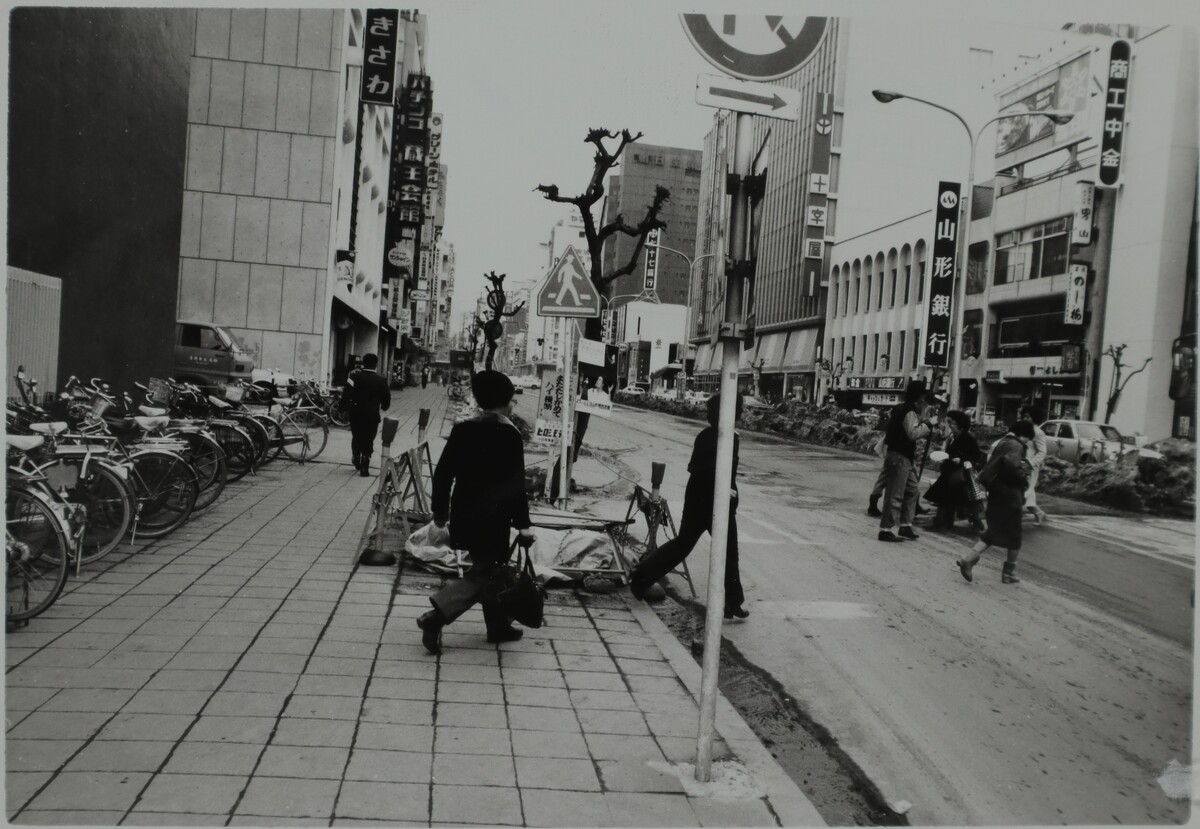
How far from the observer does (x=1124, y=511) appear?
13.8 m

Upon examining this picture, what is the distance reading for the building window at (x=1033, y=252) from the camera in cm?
3609

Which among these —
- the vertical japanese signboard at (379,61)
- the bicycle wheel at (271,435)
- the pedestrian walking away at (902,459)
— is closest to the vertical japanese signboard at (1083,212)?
the vertical japanese signboard at (379,61)

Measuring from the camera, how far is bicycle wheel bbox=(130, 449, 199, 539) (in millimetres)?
7176

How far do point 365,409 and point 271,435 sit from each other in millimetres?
1319

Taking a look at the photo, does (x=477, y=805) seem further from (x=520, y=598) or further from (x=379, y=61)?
(x=379, y=61)

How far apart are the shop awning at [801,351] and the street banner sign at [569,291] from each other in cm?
5249

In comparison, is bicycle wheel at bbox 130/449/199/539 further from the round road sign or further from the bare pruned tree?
the bare pruned tree

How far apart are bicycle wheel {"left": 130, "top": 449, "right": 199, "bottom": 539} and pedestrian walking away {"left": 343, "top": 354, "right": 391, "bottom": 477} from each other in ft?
18.1

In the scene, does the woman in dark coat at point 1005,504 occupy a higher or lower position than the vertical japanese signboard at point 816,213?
lower

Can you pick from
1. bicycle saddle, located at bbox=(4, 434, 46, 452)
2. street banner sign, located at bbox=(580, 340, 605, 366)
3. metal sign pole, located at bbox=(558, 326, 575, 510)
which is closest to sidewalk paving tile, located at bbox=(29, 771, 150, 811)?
bicycle saddle, located at bbox=(4, 434, 46, 452)

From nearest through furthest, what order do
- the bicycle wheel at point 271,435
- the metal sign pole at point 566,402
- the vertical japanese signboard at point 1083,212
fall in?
the metal sign pole at point 566,402 < the bicycle wheel at point 271,435 < the vertical japanese signboard at point 1083,212

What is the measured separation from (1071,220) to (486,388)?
36596 millimetres

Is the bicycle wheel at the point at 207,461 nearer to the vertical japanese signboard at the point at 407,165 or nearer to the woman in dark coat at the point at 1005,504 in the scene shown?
the woman in dark coat at the point at 1005,504

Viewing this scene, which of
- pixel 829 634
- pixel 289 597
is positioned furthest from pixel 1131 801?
pixel 289 597
